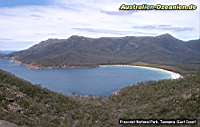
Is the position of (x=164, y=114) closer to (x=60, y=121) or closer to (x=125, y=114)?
(x=125, y=114)

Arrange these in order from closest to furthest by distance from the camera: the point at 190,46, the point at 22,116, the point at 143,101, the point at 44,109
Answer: the point at 22,116 → the point at 44,109 → the point at 143,101 → the point at 190,46

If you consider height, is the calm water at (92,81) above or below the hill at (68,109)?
below

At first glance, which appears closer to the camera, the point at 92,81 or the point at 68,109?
the point at 68,109

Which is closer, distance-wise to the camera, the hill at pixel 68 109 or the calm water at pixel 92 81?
the hill at pixel 68 109

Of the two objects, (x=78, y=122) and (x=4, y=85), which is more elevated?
(x=4, y=85)

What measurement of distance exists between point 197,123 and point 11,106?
360 inches

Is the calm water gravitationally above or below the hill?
below

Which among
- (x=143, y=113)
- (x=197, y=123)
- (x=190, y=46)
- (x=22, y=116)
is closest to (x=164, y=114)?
(x=143, y=113)

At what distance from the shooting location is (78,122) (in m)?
20.4

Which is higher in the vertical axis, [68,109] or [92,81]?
[68,109]

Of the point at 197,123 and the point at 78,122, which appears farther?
the point at 78,122

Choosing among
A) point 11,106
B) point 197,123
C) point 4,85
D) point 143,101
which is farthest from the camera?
point 143,101

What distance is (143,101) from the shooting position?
89.6 feet

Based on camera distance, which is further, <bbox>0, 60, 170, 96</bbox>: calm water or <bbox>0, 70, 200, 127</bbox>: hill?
<bbox>0, 60, 170, 96</bbox>: calm water
